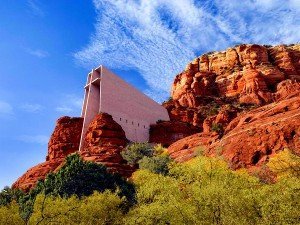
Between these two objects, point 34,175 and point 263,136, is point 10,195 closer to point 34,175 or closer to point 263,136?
point 34,175

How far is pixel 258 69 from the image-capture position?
329 ft

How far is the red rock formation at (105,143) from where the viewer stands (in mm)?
50941

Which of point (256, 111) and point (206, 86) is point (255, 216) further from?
point (206, 86)

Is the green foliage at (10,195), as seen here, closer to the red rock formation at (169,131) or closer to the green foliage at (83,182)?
the green foliage at (83,182)

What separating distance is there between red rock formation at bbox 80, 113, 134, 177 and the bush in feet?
7.81

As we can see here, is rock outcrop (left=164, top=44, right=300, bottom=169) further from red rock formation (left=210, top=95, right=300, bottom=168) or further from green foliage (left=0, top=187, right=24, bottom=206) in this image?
green foliage (left=0, top=187, right=24, bottom=206)

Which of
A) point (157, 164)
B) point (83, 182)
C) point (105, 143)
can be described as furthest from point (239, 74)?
point (83, 182)

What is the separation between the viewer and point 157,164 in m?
47.5

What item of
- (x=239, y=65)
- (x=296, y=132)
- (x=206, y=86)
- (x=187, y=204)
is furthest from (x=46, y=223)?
(x=239, y=65)

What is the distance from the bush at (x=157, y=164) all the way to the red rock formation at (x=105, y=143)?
2381 millimetres

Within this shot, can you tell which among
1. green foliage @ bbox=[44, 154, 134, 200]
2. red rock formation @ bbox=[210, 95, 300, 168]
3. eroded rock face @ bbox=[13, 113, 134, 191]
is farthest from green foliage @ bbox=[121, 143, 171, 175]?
red rock formation @ bbox=[210, 95, 300, 168]

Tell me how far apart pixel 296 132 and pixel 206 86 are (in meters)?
64.4

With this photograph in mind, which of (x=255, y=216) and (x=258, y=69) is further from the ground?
(x=258, y=69)

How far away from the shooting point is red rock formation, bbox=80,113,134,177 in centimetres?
5094
